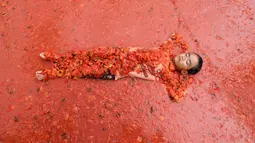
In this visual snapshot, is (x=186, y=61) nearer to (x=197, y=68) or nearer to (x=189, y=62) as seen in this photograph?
(x=189, y=62)

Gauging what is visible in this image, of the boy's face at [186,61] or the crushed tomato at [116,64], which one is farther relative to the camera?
the crushed tomato at [116,64]

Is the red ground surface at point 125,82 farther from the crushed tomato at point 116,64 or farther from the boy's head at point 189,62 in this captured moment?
the boy's head at point 189,62

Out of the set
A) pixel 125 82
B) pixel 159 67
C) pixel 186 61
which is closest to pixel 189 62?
pixel 186 61

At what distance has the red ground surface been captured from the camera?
106 inches

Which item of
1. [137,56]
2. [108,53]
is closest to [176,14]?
[137,56]

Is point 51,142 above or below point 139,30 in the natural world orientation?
below

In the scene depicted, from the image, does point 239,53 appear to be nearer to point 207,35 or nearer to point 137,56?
point 207,35

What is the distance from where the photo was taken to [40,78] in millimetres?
2891

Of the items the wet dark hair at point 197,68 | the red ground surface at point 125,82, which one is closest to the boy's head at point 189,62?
the wet dark hair at point 197,68

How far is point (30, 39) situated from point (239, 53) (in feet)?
8.95

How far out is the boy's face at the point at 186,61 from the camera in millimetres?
2639

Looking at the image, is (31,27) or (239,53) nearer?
(239,53)

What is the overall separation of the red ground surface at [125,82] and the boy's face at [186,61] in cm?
31

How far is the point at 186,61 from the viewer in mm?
2666
